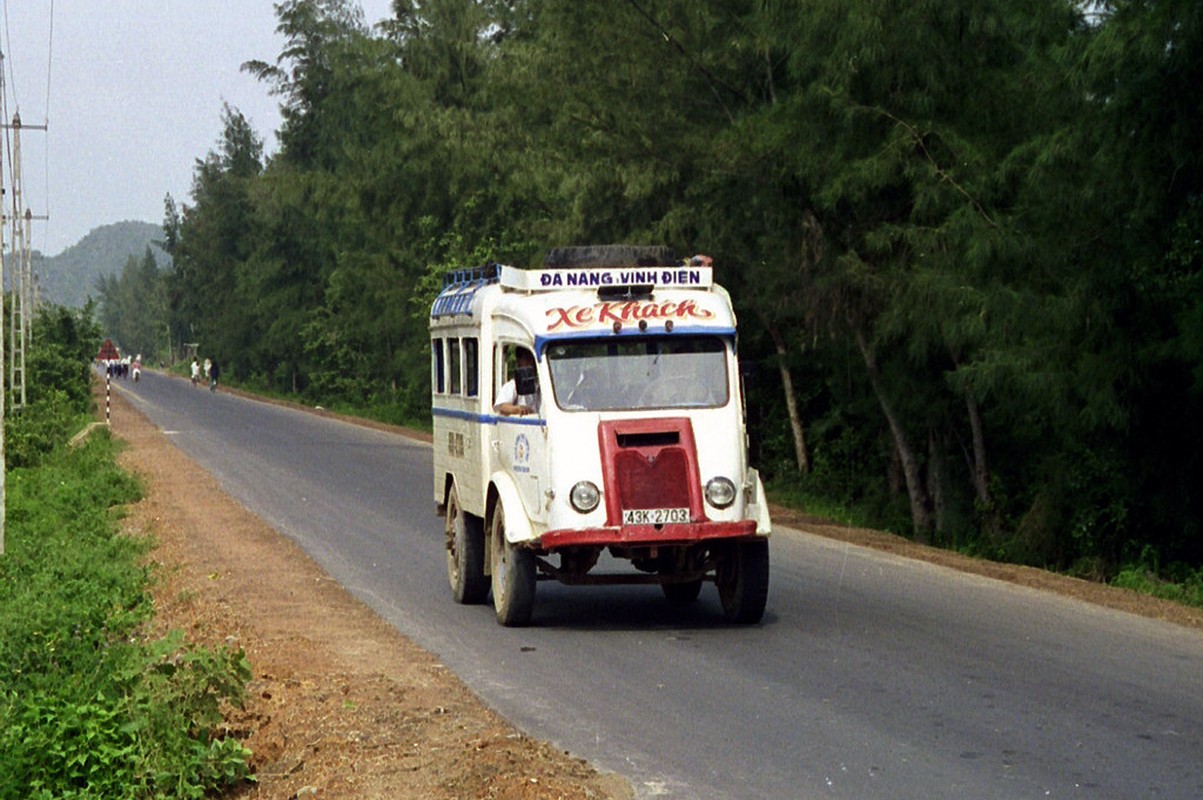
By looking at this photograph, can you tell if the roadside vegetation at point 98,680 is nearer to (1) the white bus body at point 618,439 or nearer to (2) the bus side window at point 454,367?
(1) the white bus body at point 618,439

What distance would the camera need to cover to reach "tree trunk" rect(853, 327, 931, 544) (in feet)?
96.3

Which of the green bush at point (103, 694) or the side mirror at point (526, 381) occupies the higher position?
the side mirror at point (526, 381)

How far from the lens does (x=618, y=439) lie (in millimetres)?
13695

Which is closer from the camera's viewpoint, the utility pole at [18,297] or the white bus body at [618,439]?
the white bus body at [618,439]

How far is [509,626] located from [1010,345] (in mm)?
10516

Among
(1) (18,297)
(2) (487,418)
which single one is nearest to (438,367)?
(2) (487,418)

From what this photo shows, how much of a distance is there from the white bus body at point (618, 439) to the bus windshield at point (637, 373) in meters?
0.01

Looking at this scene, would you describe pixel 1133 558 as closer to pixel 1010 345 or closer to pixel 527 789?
pixel 1010 345

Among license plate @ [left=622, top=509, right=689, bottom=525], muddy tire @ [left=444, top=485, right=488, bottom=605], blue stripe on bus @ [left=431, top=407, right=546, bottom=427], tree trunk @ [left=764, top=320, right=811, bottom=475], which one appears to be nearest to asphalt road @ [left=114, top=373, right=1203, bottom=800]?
muddy tire @ [left=444, top=485, right=488, bottom=605]

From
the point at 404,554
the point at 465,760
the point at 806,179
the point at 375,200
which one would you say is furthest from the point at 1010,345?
the point at 375,200

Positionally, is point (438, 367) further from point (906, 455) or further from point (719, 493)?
point (906, 455)

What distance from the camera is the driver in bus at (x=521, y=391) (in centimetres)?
1410

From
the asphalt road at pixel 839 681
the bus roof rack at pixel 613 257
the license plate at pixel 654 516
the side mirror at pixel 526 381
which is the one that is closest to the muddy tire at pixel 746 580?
the asphalt road at pixel 839 681

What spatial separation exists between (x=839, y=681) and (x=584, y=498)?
2689mm
